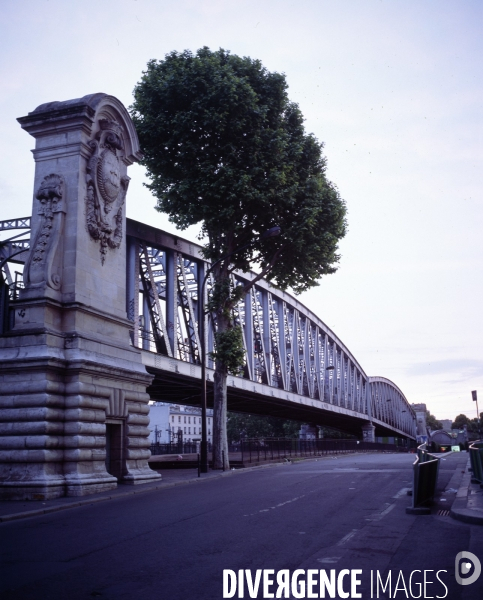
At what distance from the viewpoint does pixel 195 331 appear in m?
36.9

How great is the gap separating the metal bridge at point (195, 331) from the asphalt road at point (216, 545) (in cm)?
986

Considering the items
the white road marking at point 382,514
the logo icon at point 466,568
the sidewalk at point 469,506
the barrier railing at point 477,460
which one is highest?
the barrier railing at point 477,460

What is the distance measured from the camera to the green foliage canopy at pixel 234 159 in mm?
25828

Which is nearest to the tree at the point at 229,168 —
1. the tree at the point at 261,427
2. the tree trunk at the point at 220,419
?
the tree trunk at the point at 220,419

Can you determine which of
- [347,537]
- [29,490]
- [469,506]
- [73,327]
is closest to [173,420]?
[73,327]

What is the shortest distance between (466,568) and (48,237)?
13795 millimetres

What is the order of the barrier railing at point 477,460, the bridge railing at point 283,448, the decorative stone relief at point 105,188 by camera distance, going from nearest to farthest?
1. the barrier railing at point 477,460
2. the decorative stone relief at point 105,188
3. the bridge railing at point 283,448

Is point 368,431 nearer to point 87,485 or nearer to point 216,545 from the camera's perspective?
point 87,485

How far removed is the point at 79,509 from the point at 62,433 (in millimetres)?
2930

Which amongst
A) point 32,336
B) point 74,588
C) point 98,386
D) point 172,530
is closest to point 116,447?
point 98,386

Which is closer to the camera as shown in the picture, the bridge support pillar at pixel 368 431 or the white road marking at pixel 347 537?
the white road marking at pixel 347 537

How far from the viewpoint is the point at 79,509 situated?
13203mm

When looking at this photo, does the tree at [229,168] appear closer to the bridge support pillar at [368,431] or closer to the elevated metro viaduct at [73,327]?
the elevated metro viaduct at [73,327]

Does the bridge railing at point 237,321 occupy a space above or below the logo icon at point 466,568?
above
